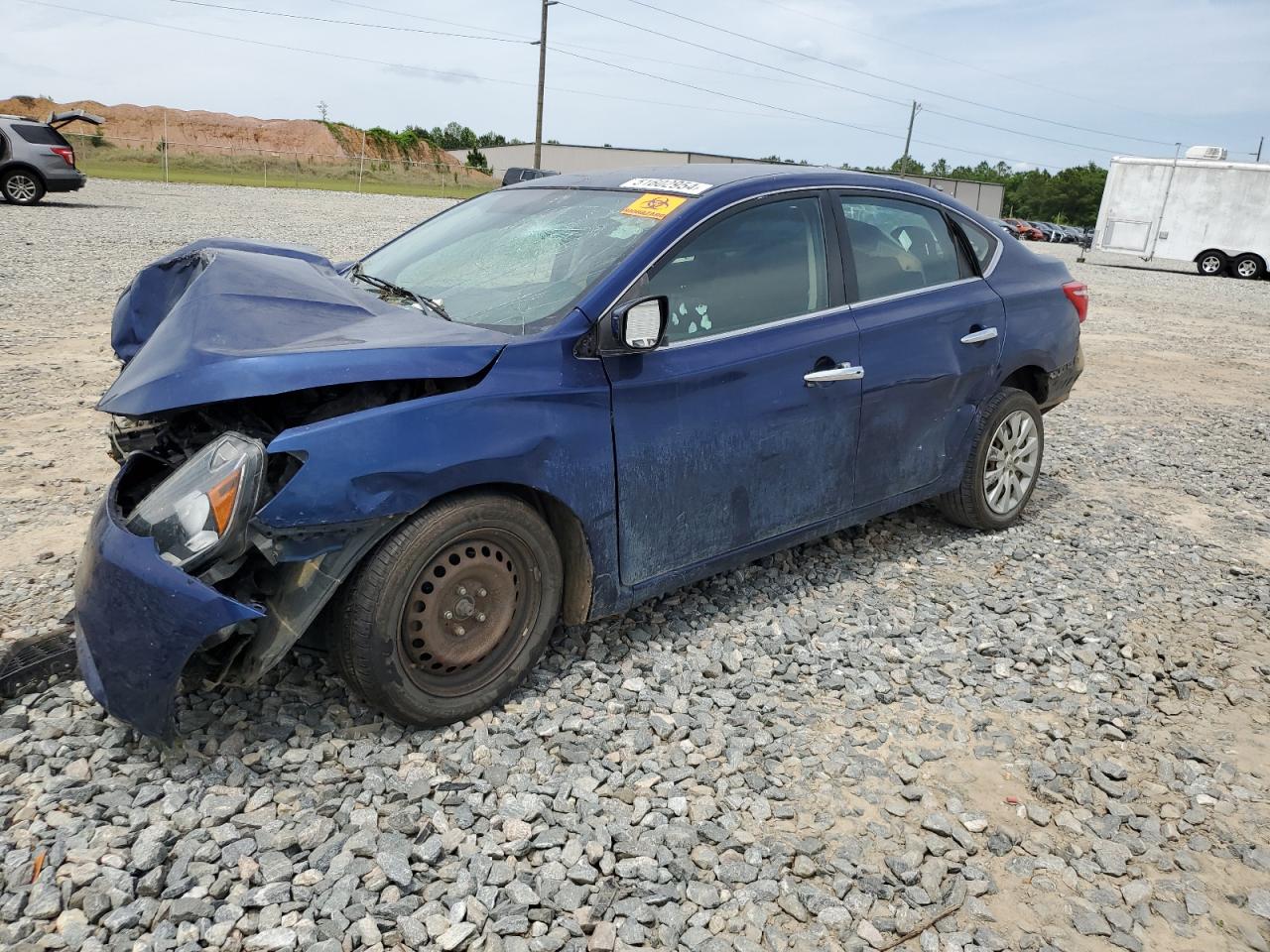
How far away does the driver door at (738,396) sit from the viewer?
3293mm

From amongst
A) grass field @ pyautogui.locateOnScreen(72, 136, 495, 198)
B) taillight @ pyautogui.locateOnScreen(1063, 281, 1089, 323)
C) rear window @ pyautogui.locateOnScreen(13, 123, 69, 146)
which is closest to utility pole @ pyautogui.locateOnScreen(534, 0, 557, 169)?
grass field @ pyautogui.locateOnScreen(72, 136, 495, 198)

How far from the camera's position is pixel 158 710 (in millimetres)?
2553

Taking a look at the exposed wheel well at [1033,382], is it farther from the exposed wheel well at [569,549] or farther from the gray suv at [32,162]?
the gray suv at [32,162]

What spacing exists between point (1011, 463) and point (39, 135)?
2074 cm

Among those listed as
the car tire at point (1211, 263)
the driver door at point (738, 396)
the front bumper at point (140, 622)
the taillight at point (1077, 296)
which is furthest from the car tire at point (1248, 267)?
the front bumper at point (140, 622)

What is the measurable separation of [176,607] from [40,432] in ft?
13.4

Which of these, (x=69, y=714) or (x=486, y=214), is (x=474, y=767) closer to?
(x=69, y=714)

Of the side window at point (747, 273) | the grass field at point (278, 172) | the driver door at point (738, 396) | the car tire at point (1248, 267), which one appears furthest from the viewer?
the grass field at point (278, 172)

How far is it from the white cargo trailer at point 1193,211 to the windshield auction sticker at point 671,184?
91.6ft

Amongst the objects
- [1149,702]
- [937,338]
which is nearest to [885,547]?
[937,338]

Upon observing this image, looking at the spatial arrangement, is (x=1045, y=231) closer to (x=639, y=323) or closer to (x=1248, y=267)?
(x=1248, y=267)

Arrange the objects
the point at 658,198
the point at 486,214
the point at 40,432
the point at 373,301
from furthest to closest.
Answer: the point at 40,432
the point at 486,214
the point at 658,198
the point at 373,301

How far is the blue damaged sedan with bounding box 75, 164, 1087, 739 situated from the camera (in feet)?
8.56

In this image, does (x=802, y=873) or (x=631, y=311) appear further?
(x=631, y=311)
